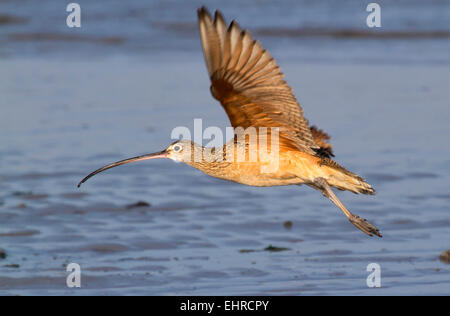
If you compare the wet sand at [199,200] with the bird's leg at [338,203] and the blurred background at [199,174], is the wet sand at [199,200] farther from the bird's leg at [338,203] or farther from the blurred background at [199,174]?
the bird's leg at [338,203]

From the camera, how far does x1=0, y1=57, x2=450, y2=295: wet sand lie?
6.56 metres

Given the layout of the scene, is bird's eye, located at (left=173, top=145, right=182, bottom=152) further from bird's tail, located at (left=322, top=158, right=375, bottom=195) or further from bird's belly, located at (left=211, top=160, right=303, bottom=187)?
bird's tail, located at (left=322, top=158, right=375, bottom=195)

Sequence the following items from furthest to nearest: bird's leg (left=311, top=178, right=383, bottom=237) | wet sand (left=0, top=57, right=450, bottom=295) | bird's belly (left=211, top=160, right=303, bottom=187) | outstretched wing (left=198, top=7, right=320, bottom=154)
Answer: wet sand (left=0, top=57, right=450, bottom=295)
bird's leg (left=311, top=178, right=383, bottom=237)
bird's belly (left=211, top=160, right=303, bottom=187)
outstretched wing (left=198, top=7, right=320, bottom=154)

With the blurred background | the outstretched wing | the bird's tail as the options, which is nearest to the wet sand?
the blurred background

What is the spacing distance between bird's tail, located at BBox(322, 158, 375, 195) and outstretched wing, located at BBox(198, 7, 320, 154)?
0.41 m

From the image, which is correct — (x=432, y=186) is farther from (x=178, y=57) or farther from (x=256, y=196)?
(x=178, y=57)

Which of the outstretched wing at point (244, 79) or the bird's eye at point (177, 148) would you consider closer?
the outstretched wing at point (244, 79)

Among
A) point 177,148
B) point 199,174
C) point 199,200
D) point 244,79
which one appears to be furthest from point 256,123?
point 199,174

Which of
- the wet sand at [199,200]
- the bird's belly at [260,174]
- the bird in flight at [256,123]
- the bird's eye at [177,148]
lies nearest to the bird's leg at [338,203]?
the bird in flight at [256,123]

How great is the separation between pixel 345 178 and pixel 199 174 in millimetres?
3378

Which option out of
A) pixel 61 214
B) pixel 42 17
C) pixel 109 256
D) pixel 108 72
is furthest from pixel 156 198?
pixel 42 17

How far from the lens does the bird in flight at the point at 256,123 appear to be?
5.41 meters
